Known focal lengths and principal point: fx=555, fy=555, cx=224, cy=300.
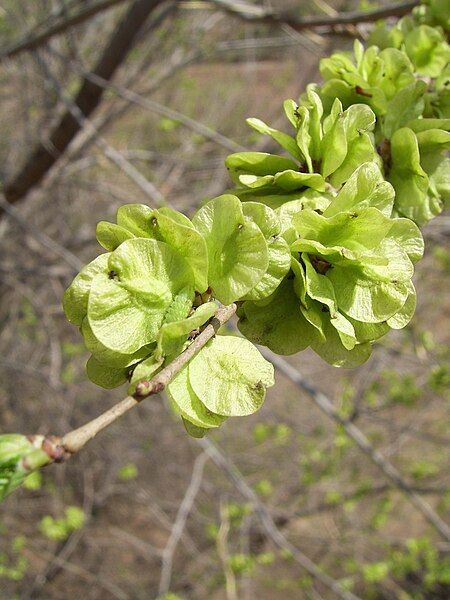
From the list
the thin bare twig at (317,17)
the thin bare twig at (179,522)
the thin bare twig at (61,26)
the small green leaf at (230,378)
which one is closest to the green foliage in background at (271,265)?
the small green leaf at (230,378)

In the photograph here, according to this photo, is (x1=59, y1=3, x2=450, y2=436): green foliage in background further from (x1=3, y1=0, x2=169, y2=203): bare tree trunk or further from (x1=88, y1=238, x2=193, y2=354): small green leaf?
(x1=3, y1=0, x2=169, y2=203): bare tree trunk

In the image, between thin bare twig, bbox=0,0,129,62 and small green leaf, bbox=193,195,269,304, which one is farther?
thin bare twig, bbox=0,0,129,62

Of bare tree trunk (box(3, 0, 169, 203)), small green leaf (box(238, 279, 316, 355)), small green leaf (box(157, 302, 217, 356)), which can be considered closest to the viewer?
small green leaf (box(157, 302, 217, 356))

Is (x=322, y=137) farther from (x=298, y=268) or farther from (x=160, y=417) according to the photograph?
(x=160, y=417)

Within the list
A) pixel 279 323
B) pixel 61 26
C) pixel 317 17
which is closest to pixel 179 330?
pixel 279 323

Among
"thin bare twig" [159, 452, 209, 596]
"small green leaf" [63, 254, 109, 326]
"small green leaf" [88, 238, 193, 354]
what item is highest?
"small green leaf" [63, 254, 109, 326]

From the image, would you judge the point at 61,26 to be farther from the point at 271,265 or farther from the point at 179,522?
the point at 179,522

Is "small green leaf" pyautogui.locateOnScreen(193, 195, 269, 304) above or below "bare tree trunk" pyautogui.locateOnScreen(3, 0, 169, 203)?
above

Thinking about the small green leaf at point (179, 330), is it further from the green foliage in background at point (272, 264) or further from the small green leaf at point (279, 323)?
the small green leaf at point (279, 323)

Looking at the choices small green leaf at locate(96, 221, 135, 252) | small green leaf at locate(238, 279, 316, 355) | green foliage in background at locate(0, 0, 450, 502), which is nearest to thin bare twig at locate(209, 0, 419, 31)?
green foliage in background at locate(0, 0, 450, 502)
